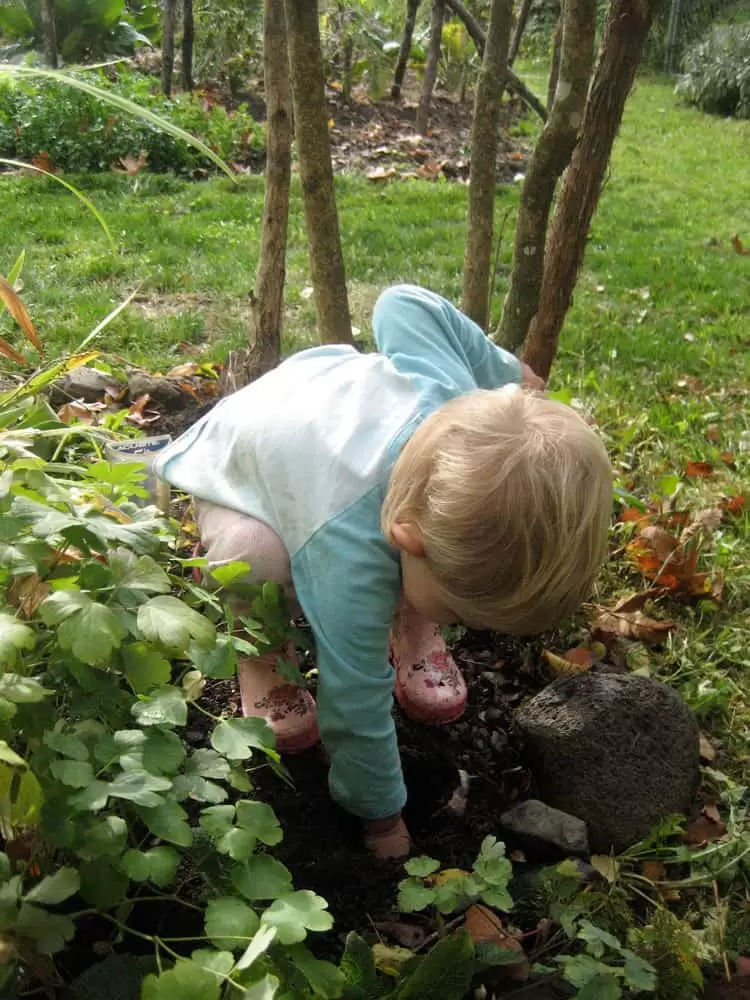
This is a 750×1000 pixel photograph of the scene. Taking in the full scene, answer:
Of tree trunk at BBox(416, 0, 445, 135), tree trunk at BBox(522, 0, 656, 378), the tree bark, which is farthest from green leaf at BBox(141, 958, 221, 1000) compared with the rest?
tree trunk at BBox(416, 0, 445, 135)

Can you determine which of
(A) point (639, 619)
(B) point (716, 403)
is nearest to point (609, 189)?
(B) point (716, 403)

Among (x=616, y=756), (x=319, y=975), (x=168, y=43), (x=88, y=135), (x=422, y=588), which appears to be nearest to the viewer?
(x=319, y=975)

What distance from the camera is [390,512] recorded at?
57.7 inches

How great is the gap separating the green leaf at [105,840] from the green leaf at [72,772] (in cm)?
6

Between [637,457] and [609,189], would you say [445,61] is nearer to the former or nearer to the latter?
[609,189]

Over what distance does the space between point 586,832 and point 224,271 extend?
333 cm

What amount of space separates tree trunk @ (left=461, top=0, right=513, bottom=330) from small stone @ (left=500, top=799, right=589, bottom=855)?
1.71 m

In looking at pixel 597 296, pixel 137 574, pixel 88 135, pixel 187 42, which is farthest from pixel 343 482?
pixel 187 42

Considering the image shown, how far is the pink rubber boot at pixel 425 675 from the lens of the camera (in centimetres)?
194

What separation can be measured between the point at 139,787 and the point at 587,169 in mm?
1935

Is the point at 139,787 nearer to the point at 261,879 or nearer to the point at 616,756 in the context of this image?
the point at 261,879

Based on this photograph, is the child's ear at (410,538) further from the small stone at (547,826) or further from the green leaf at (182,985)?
the green leaf at (182,985)

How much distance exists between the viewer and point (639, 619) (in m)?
2.17

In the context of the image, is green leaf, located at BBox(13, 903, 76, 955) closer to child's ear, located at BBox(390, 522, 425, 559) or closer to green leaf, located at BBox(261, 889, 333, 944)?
green leaf, located at BBox(261, 889, 333, 944)
